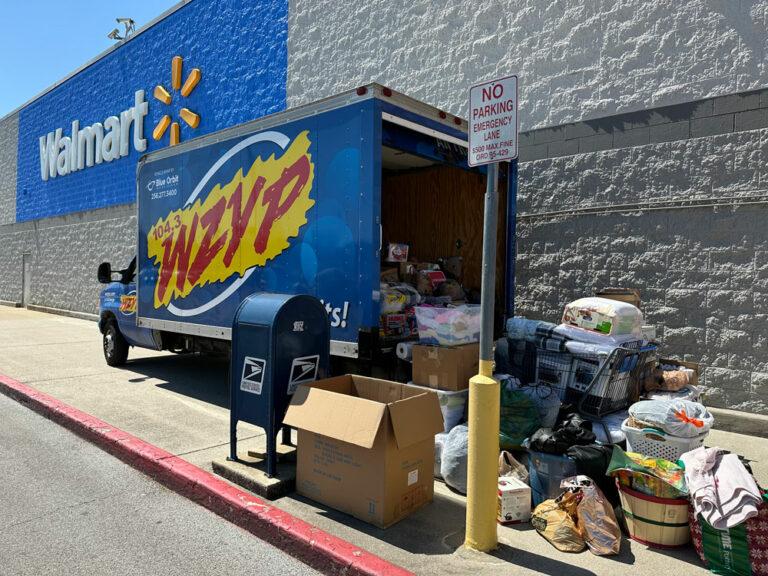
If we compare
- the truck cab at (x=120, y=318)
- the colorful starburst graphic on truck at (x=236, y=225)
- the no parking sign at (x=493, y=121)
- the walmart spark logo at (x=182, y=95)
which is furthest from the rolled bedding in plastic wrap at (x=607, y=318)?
the walmart spark logo at (x=182, y=95)

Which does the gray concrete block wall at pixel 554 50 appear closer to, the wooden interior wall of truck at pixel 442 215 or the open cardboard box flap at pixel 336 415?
the wooden interior wall of truck at pixel 442 215

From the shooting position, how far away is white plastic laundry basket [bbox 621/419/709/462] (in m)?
3.95

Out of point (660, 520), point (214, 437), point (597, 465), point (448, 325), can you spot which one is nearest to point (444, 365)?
point (448, 325)

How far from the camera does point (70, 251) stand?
1941 cm

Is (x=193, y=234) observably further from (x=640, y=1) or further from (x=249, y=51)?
(x=249, y=51)

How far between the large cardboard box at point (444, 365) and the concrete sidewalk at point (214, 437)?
0.86 m

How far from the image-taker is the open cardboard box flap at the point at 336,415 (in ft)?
11.7

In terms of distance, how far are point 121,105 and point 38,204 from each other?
7559mm

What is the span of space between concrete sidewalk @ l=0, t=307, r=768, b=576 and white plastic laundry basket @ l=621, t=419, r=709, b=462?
697 millimetres

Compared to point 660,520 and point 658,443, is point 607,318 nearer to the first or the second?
point 658,443

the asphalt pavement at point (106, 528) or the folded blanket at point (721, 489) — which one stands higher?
the folded blanket at point (721, 489)

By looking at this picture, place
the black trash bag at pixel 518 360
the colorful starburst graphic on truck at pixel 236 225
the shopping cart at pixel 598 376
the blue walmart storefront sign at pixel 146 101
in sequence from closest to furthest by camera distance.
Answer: the shopping cart at pixel 598 376, the black trash bag at pixel 518 360, the colorful starburst graphic on truck at pixel 236 225, the blue walmart storefront sign at pixel 146 101

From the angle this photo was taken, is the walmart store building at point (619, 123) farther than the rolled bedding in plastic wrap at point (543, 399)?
Yes

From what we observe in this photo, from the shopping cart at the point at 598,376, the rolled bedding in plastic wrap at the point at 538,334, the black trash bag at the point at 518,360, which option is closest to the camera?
the shopping cart at the point at 598,376
